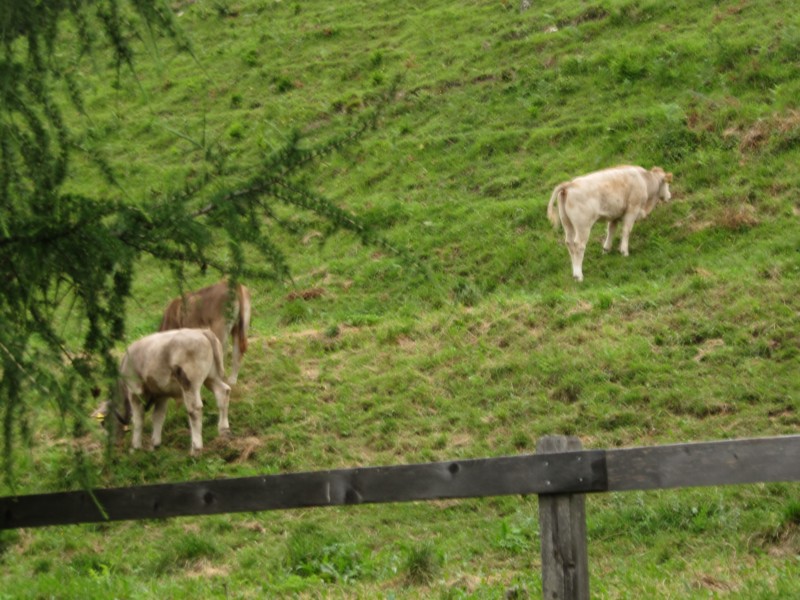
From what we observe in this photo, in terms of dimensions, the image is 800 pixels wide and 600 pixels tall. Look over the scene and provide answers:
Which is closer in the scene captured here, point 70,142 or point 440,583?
point 70,142

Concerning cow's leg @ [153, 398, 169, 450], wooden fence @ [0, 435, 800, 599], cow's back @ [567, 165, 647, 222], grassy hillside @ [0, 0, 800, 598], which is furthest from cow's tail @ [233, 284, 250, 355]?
wooden fence @ [0, 435, 800, 599]

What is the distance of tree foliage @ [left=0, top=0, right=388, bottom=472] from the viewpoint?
5000mm

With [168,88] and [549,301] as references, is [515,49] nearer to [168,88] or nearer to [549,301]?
[168,88]

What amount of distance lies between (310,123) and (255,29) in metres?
8.00

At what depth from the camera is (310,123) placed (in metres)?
25.5

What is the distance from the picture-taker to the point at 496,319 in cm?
1501

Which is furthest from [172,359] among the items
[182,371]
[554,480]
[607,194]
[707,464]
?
[707,464]

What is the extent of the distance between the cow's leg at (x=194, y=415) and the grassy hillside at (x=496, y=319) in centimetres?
27

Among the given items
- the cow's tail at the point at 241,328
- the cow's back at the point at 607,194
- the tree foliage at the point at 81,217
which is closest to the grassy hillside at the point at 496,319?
the tree foliage at the point at 81,217

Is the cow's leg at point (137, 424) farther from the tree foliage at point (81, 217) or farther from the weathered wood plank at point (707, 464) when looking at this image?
the weathered wood plank at point (707, 464)

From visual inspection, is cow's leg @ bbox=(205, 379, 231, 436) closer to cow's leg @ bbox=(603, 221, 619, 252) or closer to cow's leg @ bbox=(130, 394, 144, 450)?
cow's leg @ bbox=(130, 394, 144, 450)

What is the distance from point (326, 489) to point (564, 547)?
→ 1.37m

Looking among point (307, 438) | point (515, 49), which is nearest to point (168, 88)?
point (515, 49)

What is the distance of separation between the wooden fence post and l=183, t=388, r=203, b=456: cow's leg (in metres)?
7.99
